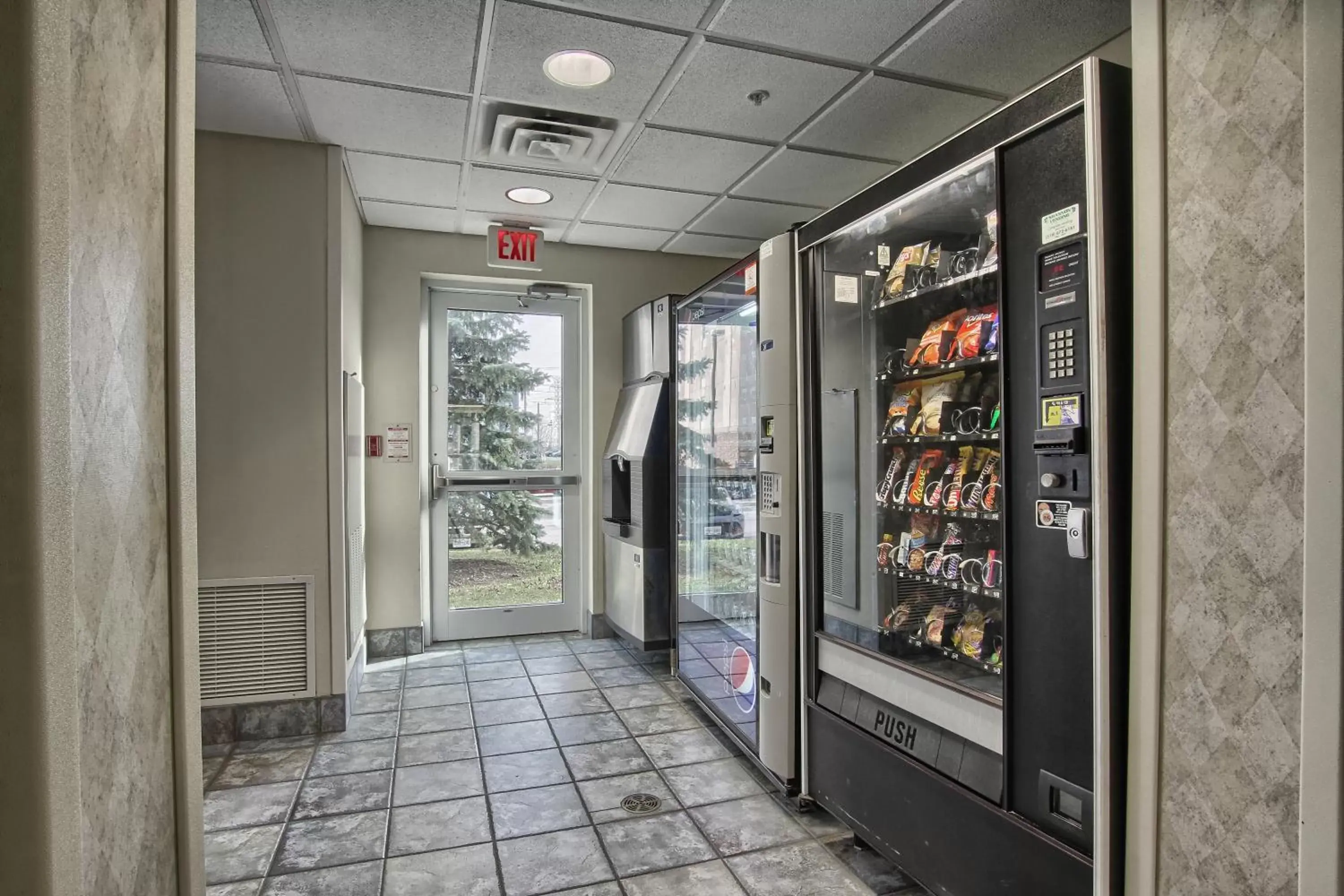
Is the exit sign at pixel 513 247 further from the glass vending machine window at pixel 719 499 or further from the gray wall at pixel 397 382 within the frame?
the glass vending machine window at pixel 719 499

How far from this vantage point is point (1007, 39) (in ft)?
7.86

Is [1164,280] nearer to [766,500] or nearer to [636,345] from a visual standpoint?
[766,500]

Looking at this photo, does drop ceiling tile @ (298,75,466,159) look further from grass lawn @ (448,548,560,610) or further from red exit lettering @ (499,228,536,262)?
grass lawn @ (448,548,560,610)

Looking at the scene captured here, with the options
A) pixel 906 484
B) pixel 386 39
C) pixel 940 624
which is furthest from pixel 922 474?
pixel 386 39

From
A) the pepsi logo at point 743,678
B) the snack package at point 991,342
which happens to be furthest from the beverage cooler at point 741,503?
the snack package at point 991,342

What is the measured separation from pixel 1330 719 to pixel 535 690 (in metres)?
3.43

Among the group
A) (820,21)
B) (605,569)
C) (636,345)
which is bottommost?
(605,569)

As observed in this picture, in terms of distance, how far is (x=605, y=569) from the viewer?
491 centimetres

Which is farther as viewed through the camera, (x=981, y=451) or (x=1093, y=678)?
(x=981, y=451)

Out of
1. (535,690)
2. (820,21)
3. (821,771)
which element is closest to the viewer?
(820,21)

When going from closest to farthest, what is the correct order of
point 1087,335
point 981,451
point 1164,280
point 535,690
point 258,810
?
point 1164,280, point 1087,335, point 981,451, point 258,810, point 535,690

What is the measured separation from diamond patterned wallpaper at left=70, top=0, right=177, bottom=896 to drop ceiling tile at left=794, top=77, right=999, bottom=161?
2.42 meters

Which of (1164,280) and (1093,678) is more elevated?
(1164,280)

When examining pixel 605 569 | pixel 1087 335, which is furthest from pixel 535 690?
pixel 1087 335
